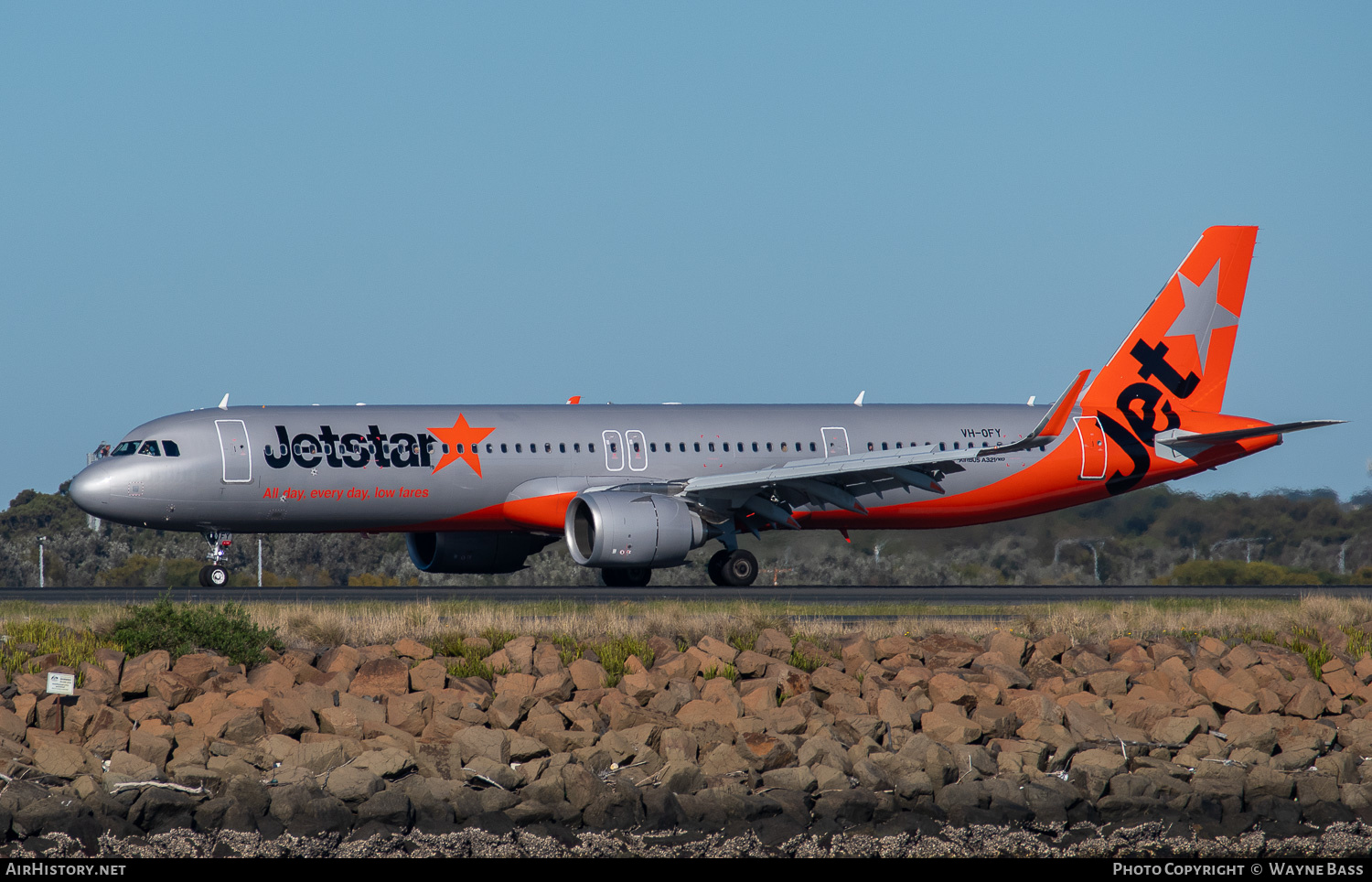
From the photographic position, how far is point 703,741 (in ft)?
41.6

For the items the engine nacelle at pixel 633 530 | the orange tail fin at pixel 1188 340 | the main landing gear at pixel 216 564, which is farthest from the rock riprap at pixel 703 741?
the orange tail fin at pixel 1188 340

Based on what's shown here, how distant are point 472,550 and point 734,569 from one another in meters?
5.01

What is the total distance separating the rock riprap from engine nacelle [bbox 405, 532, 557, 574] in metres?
13.7

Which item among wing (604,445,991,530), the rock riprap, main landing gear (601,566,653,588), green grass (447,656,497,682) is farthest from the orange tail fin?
green grass (447,656,497,682)

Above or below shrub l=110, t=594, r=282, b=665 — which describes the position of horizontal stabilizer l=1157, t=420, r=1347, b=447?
above

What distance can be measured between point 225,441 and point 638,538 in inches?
285

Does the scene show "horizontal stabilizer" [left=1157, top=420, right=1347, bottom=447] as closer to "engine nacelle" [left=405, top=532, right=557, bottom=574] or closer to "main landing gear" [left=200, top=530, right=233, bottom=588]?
"engine nacelle" [left=405, top=532, right=557, bottom=574]

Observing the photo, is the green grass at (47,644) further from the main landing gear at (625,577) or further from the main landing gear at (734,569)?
the main landing gear at (734,569)

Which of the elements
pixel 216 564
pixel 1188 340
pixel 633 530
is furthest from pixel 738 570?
pixel 1188 340

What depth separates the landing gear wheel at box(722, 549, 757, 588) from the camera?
29312 millimetres

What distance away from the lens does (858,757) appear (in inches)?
480

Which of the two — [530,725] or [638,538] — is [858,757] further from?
[638,538]

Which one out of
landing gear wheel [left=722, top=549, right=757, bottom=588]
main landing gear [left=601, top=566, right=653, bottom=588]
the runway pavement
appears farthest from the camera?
main landing gear [left=601, top=566, right=653, bottom=588]

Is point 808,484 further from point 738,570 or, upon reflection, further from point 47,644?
point 47,644
